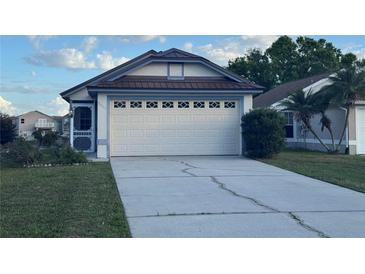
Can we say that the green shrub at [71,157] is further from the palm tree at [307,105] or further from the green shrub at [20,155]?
the palm tree at [307,105]

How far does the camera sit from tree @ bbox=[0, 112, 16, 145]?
25350mm

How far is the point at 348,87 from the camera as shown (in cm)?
1859

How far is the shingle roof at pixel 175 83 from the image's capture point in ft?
53.5

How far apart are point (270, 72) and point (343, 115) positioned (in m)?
25.7

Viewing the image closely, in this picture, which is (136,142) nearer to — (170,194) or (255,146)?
(255,146)

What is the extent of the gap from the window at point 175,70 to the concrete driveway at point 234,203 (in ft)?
18.7

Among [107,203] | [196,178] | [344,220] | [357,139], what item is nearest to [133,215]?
[107,203]

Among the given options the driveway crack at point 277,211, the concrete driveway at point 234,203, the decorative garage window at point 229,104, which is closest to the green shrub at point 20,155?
the concrete driveway at point 234,203

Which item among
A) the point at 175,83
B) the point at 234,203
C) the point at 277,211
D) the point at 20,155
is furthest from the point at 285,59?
the point at 277,211

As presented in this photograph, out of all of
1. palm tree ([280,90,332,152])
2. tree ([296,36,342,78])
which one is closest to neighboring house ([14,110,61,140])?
tree ([296,36,342,78])

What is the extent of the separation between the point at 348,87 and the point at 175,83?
7951 mm

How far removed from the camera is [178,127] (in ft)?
55.0

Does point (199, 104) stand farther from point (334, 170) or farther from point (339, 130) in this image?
point (339, 130)

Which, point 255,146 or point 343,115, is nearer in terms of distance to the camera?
point 255,146
